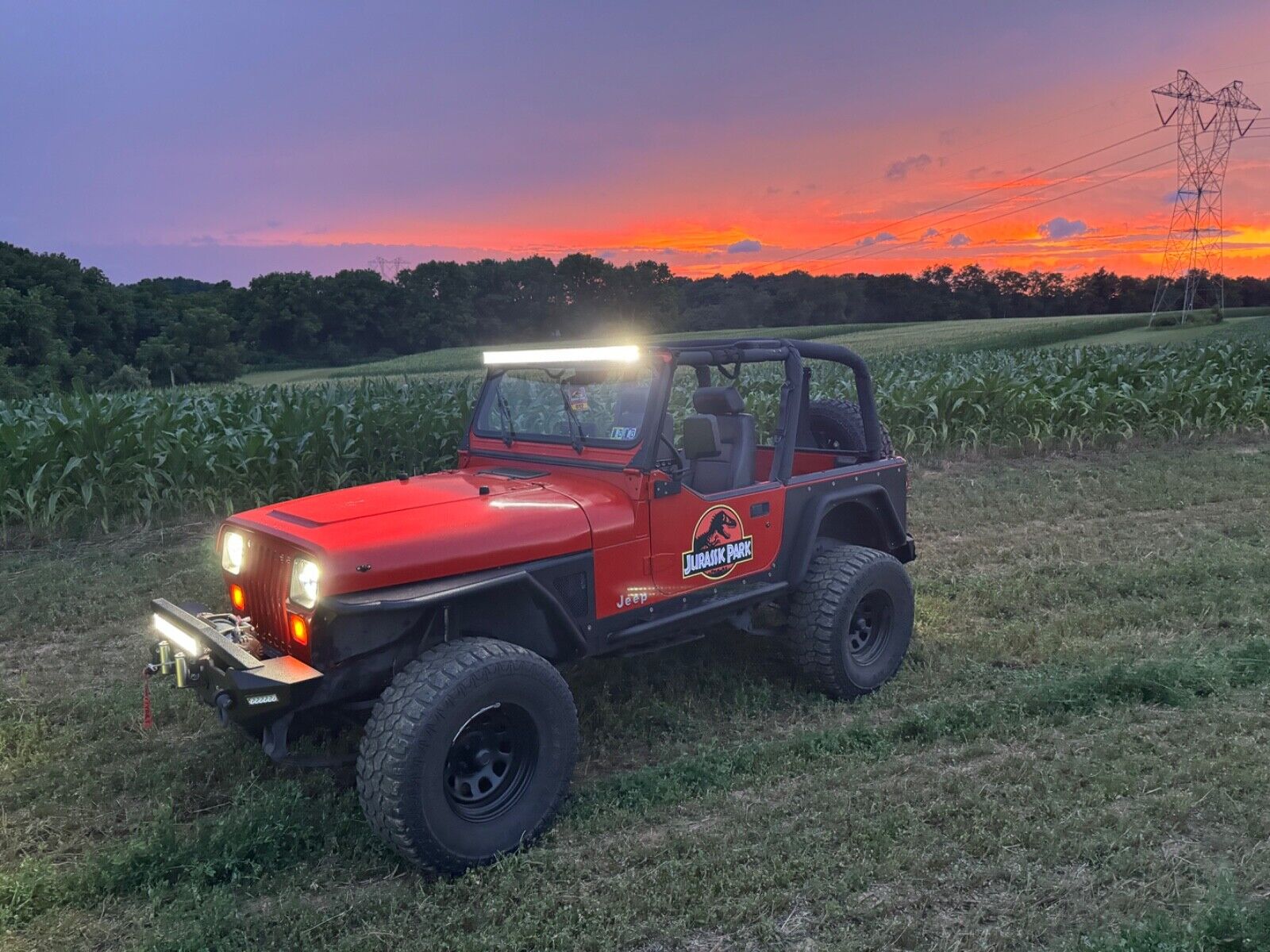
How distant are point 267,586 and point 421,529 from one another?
736 millimetres

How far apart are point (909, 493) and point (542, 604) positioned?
7.21 meters

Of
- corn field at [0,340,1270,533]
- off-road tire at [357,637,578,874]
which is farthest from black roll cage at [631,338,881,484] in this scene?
corn field at [0,340,1270,533]

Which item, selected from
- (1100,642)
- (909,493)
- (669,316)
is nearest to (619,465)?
(1100,642)

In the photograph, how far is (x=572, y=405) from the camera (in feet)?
15.4

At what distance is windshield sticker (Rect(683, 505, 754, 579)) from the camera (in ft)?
14.8

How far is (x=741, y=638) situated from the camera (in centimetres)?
595

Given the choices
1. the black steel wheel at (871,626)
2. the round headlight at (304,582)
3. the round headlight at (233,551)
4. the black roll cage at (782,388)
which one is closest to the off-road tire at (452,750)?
the round headlight at (304,582)

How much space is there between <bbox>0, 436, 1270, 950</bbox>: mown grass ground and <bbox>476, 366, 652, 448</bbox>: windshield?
1456mm

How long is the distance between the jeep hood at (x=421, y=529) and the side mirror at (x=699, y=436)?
0.59 metres

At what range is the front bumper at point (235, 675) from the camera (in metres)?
3.35

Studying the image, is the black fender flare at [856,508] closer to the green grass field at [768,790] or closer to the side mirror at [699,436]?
the green grass field at [768,790]

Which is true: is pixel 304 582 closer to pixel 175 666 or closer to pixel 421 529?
pixel 421 529

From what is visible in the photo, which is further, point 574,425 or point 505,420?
point 505,420

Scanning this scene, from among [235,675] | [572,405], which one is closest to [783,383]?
[572,405]
